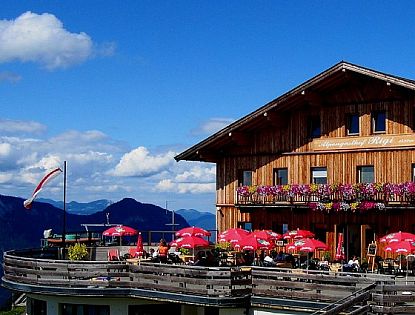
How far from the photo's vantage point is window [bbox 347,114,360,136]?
31380 mm

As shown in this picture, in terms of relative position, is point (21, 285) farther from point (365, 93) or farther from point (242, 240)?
point (365, 93)

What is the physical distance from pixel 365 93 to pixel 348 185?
155 inches

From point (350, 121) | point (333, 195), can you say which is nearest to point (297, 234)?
point (333, 195)

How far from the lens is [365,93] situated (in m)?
31.1

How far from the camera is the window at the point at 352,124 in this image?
31380 mm

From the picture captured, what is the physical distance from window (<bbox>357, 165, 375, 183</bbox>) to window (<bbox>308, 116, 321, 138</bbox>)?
2437mm

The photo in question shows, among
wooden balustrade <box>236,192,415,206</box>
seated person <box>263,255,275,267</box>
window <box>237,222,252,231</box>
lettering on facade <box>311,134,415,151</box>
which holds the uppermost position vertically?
lettering on facade <box>311,134,415,151</box>

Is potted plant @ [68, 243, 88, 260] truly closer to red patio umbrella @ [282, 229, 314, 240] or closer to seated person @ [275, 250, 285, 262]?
seated person @ [275, 250, 285, 262]

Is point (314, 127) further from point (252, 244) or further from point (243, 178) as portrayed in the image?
point (252, 244)

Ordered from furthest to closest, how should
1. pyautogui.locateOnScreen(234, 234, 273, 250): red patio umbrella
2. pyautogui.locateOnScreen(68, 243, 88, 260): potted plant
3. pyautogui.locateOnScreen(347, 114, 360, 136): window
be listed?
1. pyautogui.locateOnScreen(347, 114, 360, 136): window
2. pyautogui.locateOnScreen(68, 243, 88, 260): potted plant
3. pyautogui.locateOnScreen(234, 234, 273, 250): red patio umbrella

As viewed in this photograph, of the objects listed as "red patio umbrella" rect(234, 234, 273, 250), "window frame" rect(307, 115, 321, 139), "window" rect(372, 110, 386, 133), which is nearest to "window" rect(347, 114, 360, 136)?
"window" rect(372, 110, 386, 133)

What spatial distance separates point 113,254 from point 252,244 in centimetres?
674

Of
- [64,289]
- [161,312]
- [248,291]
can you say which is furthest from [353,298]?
[64,289]

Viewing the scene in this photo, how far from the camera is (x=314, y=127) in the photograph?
107 feet
